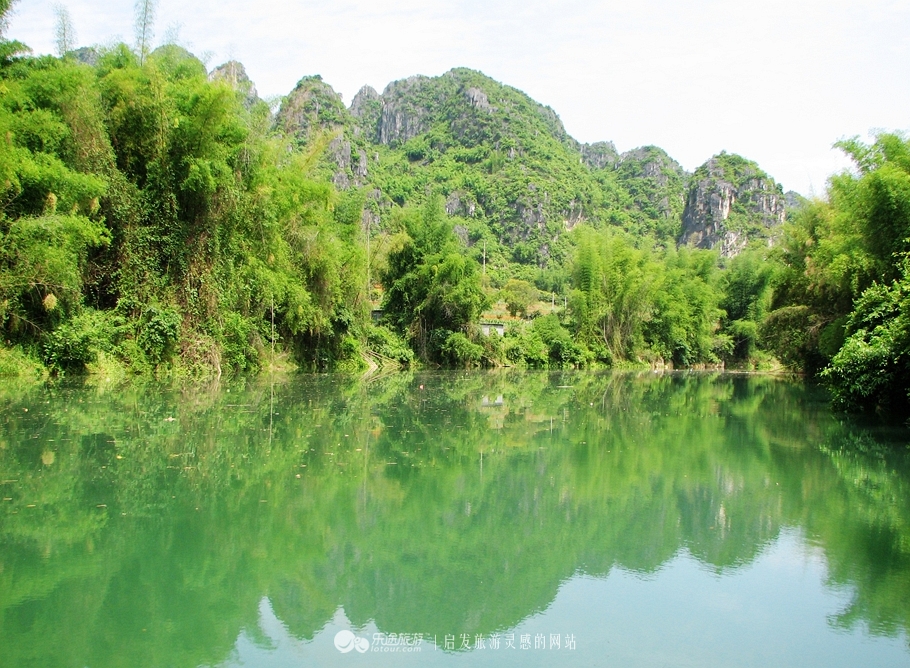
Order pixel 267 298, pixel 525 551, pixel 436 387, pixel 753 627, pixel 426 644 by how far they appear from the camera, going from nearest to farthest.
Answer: pixel 426 644, pixel 753 627, pixel 525 551, pixel 436 387, pixel 267 298

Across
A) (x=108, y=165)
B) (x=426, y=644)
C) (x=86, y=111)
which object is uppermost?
(x=86, y=111)

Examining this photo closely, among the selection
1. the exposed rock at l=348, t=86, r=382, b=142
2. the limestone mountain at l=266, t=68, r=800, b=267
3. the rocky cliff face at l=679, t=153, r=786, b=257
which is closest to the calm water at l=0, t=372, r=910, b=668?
the limestone mountain at l=266, t=68, r=800, b=267

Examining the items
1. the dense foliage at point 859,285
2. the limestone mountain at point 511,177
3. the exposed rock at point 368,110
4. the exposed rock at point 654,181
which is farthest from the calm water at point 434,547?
the exposed rock at point 368,110

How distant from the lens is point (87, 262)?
51.1ft

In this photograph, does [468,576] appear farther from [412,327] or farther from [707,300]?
[707,300]

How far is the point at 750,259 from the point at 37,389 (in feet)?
138

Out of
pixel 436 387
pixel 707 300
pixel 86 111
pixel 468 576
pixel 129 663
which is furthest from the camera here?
pixel 707 300

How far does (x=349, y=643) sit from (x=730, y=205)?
4105 inches

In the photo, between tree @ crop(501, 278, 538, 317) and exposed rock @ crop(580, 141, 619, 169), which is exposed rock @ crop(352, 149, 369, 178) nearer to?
tree @ crop(501, 278, 538, 317)

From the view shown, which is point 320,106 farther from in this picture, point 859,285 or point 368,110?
point 859,285

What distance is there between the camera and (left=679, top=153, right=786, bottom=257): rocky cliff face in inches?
3760

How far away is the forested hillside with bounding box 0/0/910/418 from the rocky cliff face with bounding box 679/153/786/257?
185ft

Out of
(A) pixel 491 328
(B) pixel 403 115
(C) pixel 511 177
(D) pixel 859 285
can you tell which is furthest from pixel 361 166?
(D) pixel 859 285

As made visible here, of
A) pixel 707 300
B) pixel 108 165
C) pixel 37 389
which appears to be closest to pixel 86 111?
pixel 108 165
